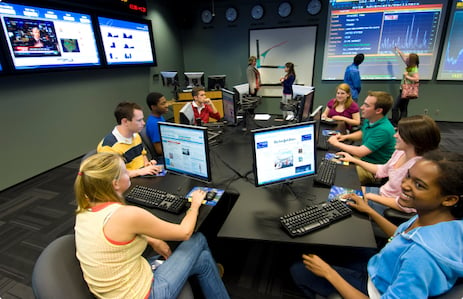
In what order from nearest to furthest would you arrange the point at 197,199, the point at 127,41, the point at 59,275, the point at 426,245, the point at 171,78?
the point at 426,245 < the point at 59,275 < the point at 197,199 < the point at 127,41 < the point at 171,78

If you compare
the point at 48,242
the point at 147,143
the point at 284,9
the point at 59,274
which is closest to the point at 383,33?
the point at 284,9

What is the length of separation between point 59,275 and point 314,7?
597cm

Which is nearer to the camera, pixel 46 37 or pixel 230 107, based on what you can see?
pixel 230 107

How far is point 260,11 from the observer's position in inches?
215

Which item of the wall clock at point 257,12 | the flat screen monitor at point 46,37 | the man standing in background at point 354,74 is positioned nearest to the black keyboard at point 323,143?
the man standing in background at point 354,74

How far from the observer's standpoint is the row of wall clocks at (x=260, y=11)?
16.7 ft

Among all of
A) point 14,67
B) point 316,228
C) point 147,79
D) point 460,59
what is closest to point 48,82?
point 14,67

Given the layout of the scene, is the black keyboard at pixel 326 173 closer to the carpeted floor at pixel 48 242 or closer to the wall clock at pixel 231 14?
the carpeted floor at pixel 48 242

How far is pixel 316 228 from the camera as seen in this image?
1.20 m

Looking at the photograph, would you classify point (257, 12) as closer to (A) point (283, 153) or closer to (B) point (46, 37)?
(B) point (46, 37)

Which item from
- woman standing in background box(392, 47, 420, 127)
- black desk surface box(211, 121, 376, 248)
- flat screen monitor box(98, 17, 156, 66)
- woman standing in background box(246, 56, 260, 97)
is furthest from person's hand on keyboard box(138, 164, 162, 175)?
woman standing in background box(392, 47, 420, 127)

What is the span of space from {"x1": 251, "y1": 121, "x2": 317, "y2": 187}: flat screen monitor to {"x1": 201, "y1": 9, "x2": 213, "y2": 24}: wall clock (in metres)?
5.42

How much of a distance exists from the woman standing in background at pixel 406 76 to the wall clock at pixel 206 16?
4.14m

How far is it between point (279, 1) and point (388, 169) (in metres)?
4.89
